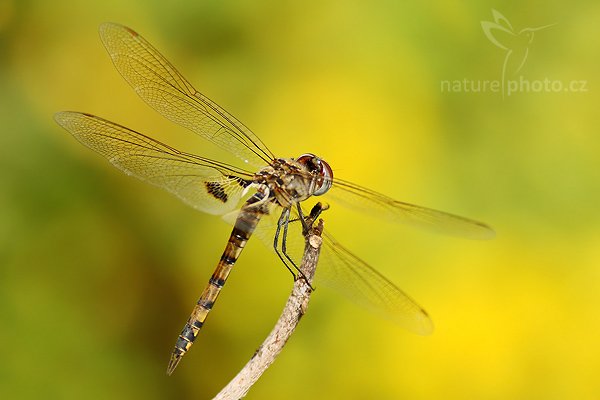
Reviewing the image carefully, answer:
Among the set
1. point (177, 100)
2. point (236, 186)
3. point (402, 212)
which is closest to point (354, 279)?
point (402, 212)

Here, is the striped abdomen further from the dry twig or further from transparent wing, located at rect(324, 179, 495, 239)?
the dry twig

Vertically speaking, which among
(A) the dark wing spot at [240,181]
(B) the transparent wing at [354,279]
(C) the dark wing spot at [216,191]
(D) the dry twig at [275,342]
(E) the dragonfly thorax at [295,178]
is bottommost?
(D) the dry twig at [275,342]

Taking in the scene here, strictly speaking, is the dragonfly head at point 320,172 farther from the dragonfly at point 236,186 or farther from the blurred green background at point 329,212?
the blurred green background at point 329,212

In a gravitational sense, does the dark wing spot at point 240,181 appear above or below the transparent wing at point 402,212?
below

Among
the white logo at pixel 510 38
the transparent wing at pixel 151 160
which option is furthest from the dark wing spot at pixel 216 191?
the white logo at pixel 510 38

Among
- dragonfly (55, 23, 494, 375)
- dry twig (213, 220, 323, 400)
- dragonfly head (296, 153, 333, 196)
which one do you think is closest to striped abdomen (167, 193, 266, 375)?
dragonfly (55, 23, 494, 375)

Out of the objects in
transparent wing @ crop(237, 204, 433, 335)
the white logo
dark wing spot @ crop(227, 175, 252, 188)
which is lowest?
transparent wing @ crop(237, 204, 433, 335)

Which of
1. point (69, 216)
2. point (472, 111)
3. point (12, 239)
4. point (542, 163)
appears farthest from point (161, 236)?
point (542, 163)
